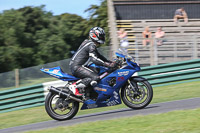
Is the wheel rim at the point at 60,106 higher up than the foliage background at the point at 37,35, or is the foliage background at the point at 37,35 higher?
the foliage background at the point at 37,35

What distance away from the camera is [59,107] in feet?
25.8

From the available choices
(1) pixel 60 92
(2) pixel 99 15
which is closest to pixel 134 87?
(1) pixel 60 92

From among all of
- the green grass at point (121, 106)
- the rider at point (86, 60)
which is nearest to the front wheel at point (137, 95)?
the rider at point (86, 60)

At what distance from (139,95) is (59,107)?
68.6 inches

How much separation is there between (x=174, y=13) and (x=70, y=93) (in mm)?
12028

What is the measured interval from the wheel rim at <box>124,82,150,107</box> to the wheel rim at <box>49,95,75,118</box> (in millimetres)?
1221

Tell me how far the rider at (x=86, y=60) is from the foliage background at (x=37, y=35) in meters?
16.7

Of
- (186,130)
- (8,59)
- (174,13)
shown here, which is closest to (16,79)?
(186,130)

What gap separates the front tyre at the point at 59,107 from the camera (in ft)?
25.6

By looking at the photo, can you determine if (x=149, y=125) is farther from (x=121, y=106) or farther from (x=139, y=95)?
(x=121, y=106)

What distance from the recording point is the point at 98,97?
7.84 m

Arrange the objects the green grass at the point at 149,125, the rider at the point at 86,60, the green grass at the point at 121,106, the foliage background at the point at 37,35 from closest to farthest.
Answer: the green grass at the point at 149,125
the rider at the point at 86,60
the green grass at the point at 121,106
the foliage background at the point at 37,35

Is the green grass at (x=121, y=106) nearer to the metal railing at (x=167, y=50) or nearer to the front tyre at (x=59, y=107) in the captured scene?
the front tyre at (x=59, y=107)

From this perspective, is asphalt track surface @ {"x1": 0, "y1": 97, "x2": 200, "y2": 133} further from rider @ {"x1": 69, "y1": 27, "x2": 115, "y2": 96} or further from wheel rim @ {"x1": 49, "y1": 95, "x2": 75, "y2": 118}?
rider @ {"x1": 69, "y1": 27, "x2": 115, "y2": 96}
